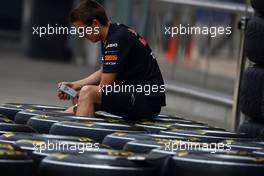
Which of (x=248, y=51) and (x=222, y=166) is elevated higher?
(x=248, y=51)

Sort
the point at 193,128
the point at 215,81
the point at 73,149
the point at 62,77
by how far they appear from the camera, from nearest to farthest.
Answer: the point at 73,149
the point at 193,128
the point at 215,81
the point at 62,77

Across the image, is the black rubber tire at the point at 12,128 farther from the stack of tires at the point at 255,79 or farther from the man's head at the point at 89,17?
the stack of tires at the point at 255,79

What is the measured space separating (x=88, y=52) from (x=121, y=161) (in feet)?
52.8

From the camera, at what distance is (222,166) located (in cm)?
475

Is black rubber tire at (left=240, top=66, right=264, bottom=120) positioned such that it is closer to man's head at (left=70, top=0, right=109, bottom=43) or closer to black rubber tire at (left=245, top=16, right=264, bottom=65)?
black rubber tire at (left=245, top=16, right=264, bottom=65)

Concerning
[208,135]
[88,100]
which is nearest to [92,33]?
[88,100]

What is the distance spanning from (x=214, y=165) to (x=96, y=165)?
57 cm

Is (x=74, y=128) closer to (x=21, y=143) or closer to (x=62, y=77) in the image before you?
(x=21, y=143)

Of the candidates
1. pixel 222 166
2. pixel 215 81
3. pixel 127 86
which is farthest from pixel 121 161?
pixel 215 81

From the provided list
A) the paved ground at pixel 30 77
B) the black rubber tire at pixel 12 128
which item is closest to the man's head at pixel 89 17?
the black rubber tire at pixel 12 128

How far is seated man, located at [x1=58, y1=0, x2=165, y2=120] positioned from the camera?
23.0 ft

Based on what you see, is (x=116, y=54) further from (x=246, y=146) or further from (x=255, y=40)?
(x=246, y=146)

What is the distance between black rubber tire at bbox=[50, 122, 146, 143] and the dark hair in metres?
1.23

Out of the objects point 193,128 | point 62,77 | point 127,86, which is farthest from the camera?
point 62,77
